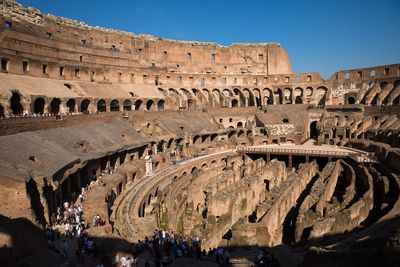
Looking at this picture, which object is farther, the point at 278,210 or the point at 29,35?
the point at 29,35

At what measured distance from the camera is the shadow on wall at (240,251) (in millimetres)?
6716

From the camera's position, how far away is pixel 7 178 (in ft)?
36.4

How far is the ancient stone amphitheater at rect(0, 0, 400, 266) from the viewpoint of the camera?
12334 millimetres

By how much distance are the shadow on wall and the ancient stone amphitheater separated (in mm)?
48

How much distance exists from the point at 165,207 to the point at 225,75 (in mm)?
34355

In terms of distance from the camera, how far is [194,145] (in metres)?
30.7

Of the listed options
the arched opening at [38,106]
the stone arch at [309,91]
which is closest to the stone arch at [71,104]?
the arched opening at [38,106]

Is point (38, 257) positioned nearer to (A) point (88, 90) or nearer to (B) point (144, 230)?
(B) point (144, 230)

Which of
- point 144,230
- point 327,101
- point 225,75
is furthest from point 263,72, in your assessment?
point 144,230

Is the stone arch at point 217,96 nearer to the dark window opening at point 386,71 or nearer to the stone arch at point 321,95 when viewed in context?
the stone arch at point 321,95

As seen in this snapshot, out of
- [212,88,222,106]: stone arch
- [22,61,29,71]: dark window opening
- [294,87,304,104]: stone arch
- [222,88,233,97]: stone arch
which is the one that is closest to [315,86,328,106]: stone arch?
[294,87,304,104]: stone arch

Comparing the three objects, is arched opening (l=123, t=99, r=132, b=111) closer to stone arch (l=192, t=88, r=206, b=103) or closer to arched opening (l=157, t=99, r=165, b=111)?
arched opening (l=157, t=99, r=165, b=111)

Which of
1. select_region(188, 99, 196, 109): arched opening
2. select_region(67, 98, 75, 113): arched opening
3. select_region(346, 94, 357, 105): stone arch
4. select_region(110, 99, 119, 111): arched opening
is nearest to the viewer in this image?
select_region(67, 98, 75, 113): arched opening

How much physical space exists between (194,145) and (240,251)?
19.7 meters
